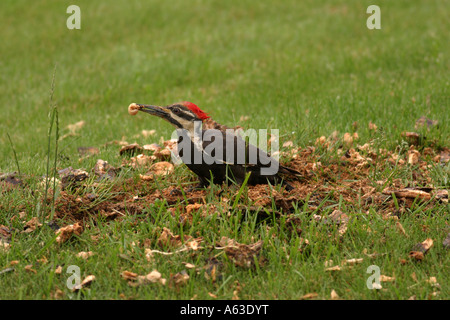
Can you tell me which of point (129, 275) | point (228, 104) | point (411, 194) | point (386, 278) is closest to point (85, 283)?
point (129, 275)

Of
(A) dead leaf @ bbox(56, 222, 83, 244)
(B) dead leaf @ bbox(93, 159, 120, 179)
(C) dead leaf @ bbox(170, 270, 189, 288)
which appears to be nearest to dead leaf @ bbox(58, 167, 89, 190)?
(B) dead leaf @ bbox(93, 159, 120, 179)

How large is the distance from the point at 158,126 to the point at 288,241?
3.98 metres

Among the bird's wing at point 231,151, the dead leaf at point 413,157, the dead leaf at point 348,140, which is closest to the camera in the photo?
the bird's wing at point 231,151

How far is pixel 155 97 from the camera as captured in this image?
30.9ft

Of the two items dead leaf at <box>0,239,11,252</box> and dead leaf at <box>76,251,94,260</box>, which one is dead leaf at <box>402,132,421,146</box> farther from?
dead leaf at <box>0,239,11,252</box>

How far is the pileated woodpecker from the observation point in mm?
4922

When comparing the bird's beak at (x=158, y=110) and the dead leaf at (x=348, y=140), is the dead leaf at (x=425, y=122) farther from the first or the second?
the bird's beak at (x=158, y=110)

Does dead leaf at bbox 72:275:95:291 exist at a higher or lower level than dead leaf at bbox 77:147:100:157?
lower

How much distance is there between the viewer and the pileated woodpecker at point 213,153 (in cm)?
492

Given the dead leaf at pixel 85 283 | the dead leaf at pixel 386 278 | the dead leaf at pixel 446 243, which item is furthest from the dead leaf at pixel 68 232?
A: the dead leaf at pixel 446 243

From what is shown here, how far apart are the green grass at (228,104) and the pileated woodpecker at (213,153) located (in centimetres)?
23

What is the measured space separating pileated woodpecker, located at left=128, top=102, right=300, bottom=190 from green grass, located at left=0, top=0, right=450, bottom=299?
235 millimetres

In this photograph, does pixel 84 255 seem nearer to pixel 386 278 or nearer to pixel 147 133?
pixel 386 278

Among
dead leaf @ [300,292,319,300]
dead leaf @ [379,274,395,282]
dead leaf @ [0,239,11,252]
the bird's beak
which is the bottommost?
dead leaf @ [300,292,319,300]
